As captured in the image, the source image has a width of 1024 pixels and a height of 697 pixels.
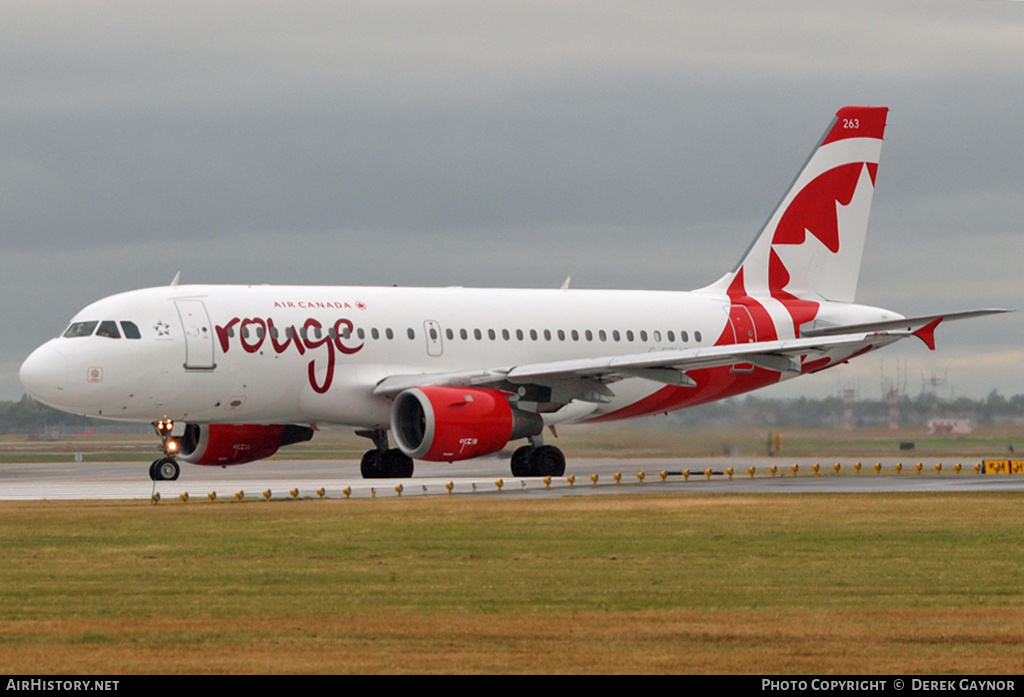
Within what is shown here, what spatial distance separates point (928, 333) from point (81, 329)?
2053 centimetres

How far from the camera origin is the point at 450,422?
118 feet

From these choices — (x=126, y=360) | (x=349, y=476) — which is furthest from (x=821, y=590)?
(x=349, y=476)

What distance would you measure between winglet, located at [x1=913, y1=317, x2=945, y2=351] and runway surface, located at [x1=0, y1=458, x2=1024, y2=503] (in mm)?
3217

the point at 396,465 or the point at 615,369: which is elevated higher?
the point at 615,369

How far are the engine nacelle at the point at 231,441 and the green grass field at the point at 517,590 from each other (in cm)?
1387

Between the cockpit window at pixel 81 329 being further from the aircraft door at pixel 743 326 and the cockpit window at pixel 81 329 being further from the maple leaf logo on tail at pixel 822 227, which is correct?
the maple leaf logo on tail at pixel 822 227

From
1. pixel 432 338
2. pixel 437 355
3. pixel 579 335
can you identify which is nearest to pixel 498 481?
pixel 437 355

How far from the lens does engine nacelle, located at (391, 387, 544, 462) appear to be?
35.8 m

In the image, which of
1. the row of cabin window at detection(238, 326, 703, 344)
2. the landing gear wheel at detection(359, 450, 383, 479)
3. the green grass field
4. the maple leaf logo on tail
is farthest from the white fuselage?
the green grass field

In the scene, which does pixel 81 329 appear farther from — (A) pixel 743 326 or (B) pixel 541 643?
(B) pixel 541 643

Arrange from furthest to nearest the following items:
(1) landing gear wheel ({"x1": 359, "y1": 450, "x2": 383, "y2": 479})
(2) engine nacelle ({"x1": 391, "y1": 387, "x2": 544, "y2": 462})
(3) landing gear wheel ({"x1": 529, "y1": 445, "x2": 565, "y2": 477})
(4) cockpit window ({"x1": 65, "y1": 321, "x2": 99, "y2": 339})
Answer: (1) landing gear wheel ({"x1": 359, "y1": 450, "x2": 383, "y2": 479}), (3) landing gear wheel ({"x1": 529, "y1": 445, "x2": 565, "y2": 477}), (4) cockpit window ({"x1": 65, "y1": 321, "x2": 99, "y2": 339}), (2) engine nacelle ({"x1": 391, "y1": 387, "x2": 544, "y2": 462})

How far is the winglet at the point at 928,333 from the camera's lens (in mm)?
40000

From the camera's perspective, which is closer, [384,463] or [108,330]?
[108,330]

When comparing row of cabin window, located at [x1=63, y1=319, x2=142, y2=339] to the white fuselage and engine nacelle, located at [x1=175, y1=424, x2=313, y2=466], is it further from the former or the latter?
engine nacelle, located at [x1=175, y1=424, x2=313, y2=466]
